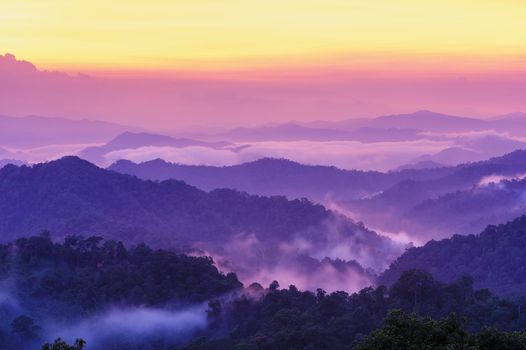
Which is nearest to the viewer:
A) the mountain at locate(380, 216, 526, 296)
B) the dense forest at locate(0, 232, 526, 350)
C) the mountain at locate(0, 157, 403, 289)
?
the dense forest at locate(0, 232, 526, 350)

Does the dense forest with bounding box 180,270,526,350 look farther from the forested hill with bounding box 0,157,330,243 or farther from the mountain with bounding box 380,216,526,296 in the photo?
the forested hill with bounding box 0,157,330,243

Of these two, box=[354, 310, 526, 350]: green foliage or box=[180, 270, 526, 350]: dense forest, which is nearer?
box=[354, 310, 526, 350]: green foliage

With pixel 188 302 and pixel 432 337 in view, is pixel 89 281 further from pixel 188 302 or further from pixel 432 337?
pixel 432 337

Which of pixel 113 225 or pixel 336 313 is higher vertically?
pixel 113 225

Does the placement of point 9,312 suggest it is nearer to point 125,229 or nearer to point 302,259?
point 125,229

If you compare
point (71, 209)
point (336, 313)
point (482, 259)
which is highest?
point (71, 209)

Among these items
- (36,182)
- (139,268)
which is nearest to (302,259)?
(36,182)

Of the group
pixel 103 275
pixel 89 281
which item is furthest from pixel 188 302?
pixel 89 281

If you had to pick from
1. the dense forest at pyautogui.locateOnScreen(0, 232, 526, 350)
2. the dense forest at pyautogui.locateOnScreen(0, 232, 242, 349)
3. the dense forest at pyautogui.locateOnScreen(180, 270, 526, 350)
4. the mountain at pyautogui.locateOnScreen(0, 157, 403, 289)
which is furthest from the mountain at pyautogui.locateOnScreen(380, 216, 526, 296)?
the dense forest at pyautogui.locateOnScreen(0, 232, 242, 349)
